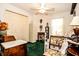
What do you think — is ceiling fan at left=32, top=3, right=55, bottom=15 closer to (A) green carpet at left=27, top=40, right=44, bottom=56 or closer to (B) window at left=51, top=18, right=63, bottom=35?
(B) window at left=51, top=18, right=63, bottom=35

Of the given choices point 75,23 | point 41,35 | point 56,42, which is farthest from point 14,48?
point 75,23

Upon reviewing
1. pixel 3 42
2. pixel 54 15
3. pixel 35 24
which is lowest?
pixel 3 42

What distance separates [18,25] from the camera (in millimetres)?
1713

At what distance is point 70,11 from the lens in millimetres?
1651

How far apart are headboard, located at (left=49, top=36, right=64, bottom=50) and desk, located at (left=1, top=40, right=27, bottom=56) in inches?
15.4

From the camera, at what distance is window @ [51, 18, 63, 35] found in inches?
66.7

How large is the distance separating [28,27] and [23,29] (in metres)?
0.08

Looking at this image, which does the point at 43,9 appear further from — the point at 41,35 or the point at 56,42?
the point at 56,42

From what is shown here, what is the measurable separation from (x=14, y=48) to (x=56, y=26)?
2.26 ft

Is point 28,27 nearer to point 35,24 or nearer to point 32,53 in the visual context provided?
point 35,24

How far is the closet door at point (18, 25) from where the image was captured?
166 centimetres

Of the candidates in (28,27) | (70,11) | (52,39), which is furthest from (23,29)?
(70,11)

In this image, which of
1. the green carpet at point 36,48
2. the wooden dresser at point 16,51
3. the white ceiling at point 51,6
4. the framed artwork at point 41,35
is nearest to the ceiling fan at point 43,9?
the white ceiling at point 51,6

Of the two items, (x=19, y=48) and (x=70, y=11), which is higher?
(x=70, y=11)
